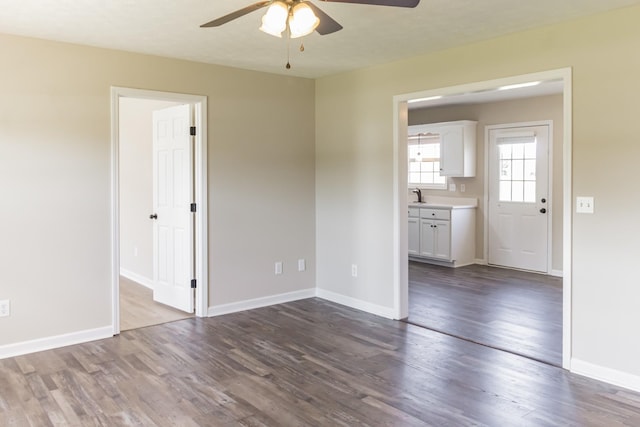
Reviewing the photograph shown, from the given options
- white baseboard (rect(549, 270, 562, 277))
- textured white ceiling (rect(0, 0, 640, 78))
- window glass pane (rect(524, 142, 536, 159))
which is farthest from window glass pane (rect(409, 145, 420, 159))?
textured white ceiling (rect(0, 0, 640, 78))

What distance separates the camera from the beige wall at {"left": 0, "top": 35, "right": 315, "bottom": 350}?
12.8ft

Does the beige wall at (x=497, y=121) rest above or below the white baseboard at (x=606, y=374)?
above

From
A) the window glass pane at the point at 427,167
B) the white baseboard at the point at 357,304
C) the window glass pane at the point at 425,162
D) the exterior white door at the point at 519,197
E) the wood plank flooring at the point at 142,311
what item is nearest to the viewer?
the wood plank flooring at the point at 142,311

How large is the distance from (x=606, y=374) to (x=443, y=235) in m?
4.14

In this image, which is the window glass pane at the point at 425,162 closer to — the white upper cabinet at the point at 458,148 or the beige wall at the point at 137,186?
the white upper cabinet at the point at 458,148

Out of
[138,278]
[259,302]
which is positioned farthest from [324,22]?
[138,278]

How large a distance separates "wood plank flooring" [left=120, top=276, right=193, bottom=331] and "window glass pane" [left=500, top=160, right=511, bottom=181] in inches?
194

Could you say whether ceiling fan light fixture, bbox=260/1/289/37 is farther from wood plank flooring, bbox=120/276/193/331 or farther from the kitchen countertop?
the kitchen countertop

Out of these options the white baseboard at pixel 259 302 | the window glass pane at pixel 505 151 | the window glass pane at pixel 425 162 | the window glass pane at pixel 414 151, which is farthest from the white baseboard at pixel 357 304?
the window glass pane at pixel 414 151

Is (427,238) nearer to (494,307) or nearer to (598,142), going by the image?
(494,307)

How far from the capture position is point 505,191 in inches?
292

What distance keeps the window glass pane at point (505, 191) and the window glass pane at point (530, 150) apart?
47cm

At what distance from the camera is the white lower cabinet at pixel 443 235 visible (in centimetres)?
739

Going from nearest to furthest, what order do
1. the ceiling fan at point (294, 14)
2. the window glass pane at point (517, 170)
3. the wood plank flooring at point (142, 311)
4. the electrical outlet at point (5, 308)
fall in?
the ceiling fan at point (294, 14) < the electrical outlet at point (5, 308) < the wood plank flooring at point (142, 311) < the window glass pane at point (517, 170)
